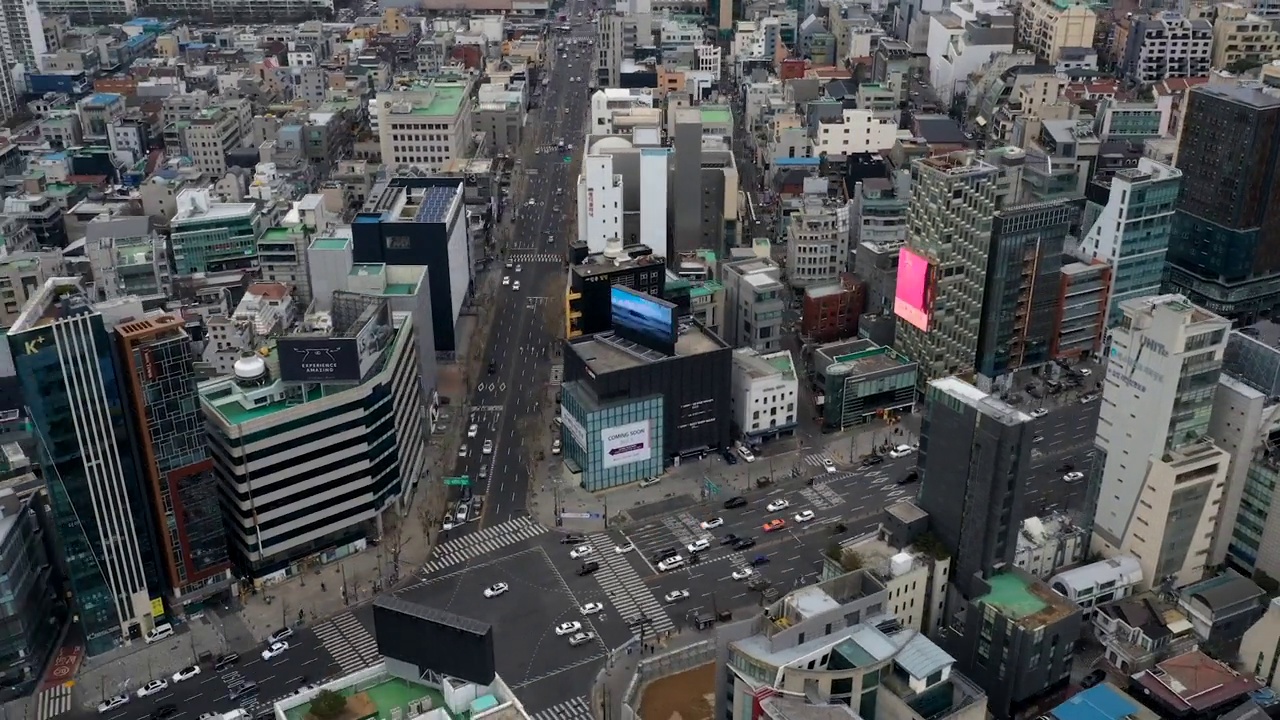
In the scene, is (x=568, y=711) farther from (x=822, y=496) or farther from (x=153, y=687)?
(x=822, y=496)

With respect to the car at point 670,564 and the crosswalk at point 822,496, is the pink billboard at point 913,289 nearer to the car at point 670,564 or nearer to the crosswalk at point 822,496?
the crosswalk at point 822,496

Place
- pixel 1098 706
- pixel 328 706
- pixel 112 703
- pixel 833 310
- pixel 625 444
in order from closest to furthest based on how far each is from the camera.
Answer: pixel 328 706, pixel 1098 706, pixel 112 703, pixel 625 444, pixel 833 310

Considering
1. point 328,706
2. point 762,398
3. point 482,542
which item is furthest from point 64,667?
point 762,398

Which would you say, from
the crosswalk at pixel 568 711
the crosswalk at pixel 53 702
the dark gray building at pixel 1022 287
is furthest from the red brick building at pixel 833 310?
the crosswalk at pixel 53 702

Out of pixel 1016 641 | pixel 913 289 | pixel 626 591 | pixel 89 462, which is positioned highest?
pixel 913 289

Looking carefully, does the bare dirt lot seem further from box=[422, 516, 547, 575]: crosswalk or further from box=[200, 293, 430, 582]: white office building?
box=[200, 293, 430, 582]: white office building

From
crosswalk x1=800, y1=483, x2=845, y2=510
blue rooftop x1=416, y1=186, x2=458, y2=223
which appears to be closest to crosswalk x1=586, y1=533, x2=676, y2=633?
crosswalk x1=800, y1=483, x2=845, y2=510

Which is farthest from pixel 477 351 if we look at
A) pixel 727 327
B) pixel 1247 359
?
pixel 1247 359

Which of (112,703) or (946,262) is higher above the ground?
(946,262)
